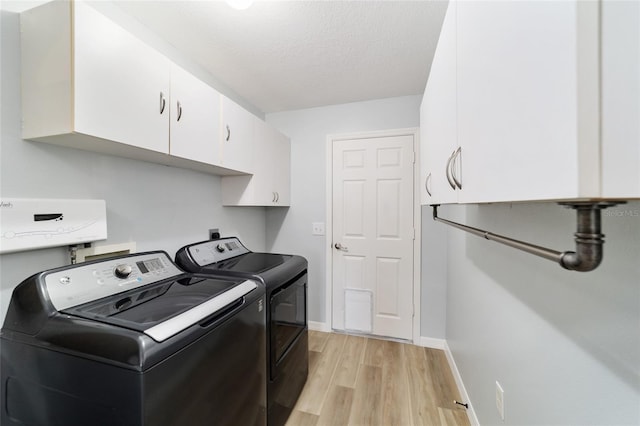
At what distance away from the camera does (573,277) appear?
0.73 m

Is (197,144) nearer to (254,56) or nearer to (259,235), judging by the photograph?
(254,56)

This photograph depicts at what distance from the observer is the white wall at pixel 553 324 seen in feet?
1.89

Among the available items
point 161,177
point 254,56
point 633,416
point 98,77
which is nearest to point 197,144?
point 161,177

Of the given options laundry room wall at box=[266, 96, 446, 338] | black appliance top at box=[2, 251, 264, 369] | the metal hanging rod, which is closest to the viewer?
the metal hanging rod

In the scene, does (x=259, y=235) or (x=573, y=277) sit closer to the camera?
(x=573, y=277)

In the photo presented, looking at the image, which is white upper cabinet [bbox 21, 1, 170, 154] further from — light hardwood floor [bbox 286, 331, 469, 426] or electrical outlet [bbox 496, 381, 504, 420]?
electrical outlet [bbox 496, 381, 504, 420]

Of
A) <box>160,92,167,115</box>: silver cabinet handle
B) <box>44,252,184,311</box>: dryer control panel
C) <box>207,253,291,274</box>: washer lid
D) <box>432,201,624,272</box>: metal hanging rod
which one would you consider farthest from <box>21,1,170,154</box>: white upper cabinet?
<box>432,201,624,272</box>: metal hanging rod

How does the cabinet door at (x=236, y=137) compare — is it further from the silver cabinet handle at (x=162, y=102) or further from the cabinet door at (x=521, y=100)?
the cabinet door at (x=521, y=100)

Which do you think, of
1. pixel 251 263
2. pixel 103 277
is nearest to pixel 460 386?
pixel 251 263

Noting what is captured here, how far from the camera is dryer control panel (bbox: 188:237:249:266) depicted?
160 centimetres

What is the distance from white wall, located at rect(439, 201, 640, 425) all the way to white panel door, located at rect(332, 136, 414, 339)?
2.95 feet

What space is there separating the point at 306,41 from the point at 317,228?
5.60 ft

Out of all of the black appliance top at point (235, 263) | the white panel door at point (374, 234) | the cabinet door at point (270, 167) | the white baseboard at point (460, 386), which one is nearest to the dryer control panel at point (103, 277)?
the black appliance top at point (235, 263)

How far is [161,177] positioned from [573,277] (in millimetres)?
2041
